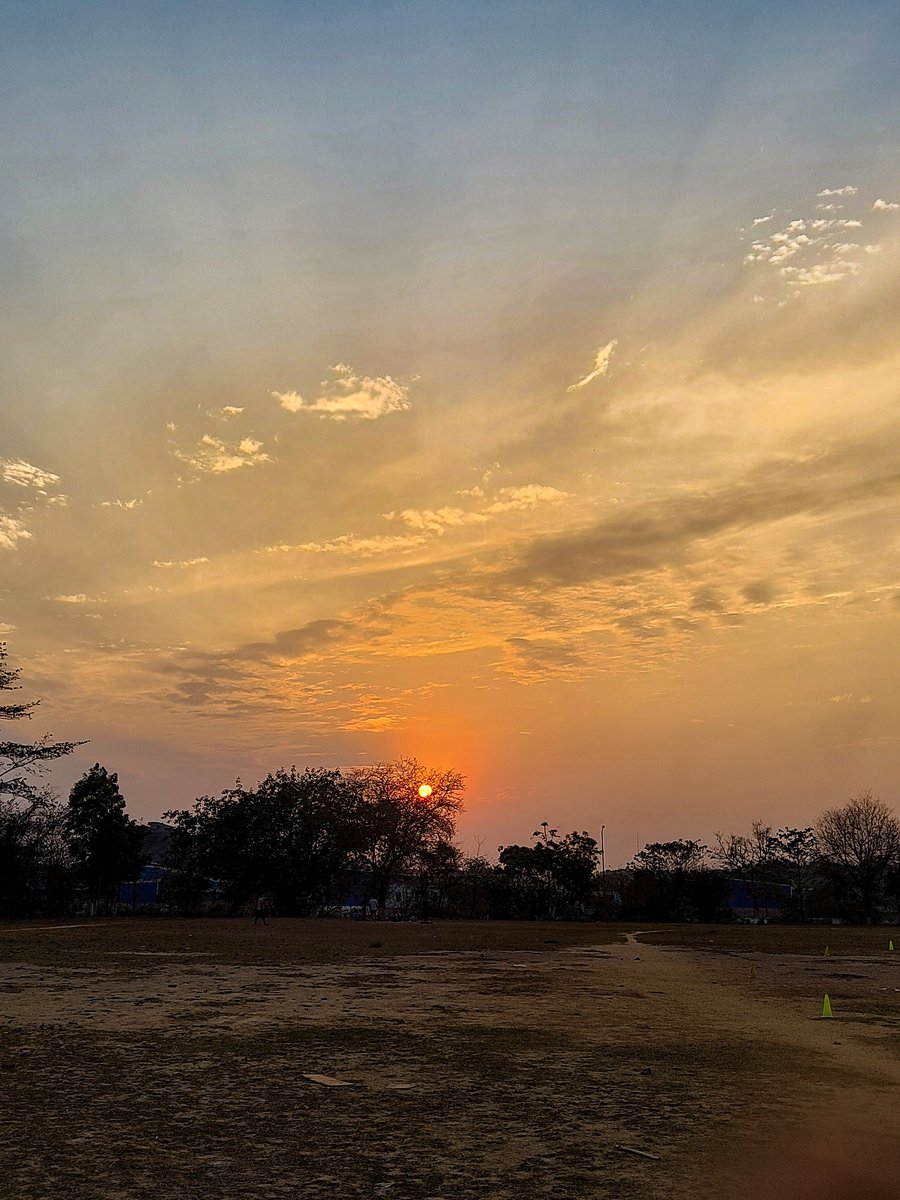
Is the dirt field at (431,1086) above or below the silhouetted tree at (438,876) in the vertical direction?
below

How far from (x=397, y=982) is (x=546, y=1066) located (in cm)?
940

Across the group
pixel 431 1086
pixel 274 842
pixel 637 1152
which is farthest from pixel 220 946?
pixel 274 842

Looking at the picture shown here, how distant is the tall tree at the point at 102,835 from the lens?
65875 millimetres

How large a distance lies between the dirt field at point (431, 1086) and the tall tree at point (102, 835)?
50.2m

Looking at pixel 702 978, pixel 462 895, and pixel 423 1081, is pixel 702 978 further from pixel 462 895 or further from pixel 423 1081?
pixel 462 895

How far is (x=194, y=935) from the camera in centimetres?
3534

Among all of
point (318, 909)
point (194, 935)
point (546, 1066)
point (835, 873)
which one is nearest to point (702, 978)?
point (546, 1066)

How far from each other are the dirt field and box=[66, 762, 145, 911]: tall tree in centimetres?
5022

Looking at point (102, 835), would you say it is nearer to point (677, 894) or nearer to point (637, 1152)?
point (677, 894)

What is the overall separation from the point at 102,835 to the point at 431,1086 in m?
64.1

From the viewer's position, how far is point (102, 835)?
220 feet

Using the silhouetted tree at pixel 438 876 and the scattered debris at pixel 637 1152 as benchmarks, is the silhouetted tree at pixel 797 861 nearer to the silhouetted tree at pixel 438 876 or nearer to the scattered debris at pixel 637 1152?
the silhouetted tree at pixel 438 876

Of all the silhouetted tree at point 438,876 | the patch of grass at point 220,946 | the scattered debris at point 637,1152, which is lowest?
the scattered debris at point 637,1152

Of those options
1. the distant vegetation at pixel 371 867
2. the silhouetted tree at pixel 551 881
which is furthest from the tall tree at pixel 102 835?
the silhouetted tree at pixel 551 881
